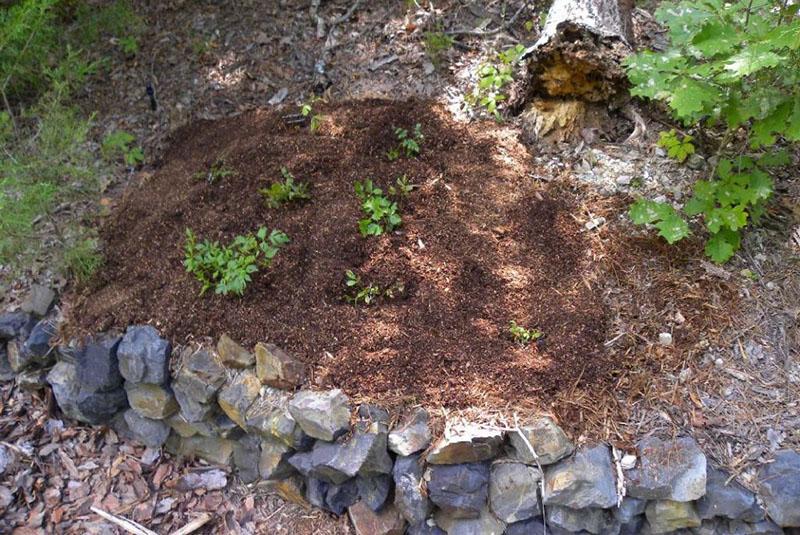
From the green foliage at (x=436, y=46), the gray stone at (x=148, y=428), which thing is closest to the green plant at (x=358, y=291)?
the gray stone at (x=148, y=428)

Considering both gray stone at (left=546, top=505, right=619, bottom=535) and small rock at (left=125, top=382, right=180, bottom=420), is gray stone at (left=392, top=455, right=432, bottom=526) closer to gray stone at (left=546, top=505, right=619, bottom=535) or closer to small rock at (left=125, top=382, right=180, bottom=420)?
gray stone at (left=546, top=505, right=619, bottom=535)

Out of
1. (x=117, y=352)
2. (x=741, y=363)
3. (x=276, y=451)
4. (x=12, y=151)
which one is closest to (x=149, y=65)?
(x=12, y=151)

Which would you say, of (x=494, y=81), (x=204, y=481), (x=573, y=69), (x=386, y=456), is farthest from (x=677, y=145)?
(x=204, y=481)

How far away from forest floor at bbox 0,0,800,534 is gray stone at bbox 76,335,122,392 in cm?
11

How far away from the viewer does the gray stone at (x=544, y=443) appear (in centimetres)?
Result: 242

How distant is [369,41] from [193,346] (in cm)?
254

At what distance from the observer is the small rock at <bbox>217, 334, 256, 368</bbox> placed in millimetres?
2857

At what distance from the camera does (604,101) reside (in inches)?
143

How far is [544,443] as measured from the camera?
2426 mm

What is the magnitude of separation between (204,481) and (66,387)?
87 cm

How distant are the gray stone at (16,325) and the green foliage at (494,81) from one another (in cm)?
282

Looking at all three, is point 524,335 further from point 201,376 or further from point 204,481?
point 204,481

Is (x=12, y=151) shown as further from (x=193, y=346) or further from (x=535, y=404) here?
(x=535, y=404)

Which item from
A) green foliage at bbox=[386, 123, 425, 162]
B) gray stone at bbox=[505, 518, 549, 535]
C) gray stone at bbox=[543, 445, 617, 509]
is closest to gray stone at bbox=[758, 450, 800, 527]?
gray stone at bbox=[543, 445, 617, 509]
